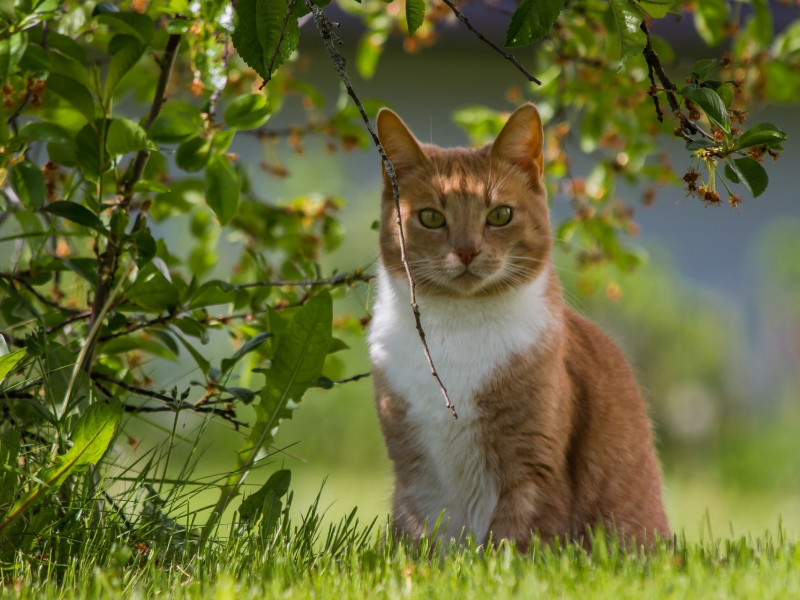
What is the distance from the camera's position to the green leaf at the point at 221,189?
1.82 m

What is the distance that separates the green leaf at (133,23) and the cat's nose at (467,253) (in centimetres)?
85

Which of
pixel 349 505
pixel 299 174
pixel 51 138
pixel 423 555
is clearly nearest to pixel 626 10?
pixel 423 555

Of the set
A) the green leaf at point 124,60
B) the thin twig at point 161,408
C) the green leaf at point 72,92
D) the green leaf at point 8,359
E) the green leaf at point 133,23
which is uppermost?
the green leaf at point 133,23

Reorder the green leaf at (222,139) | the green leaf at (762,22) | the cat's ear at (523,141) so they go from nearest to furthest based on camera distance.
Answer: the green leaf at (222,139) → the cat's ear at (523,141) → the green leaf at (762,22)

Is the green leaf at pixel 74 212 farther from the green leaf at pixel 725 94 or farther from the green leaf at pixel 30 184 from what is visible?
the green leaf at pixel 725 94

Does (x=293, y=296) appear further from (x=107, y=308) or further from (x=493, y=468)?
(x=493, y=468)

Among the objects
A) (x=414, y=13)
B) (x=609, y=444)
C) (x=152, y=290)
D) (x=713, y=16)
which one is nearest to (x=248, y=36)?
(x=414, y=13)

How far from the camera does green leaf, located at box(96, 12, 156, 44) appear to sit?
181 centimetres

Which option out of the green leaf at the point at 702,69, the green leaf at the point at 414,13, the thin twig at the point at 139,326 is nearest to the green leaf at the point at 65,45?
the thin twig at the point at 139,326

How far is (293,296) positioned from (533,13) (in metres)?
1.18

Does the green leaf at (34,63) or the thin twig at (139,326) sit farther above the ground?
the green leaf at (34,63)

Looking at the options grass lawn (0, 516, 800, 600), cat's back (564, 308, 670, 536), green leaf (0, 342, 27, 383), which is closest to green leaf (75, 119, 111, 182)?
green leaf (0, 342, 27, 383)

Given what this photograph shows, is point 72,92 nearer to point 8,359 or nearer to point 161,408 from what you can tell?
point 8,359

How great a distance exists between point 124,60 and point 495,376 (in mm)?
1101
